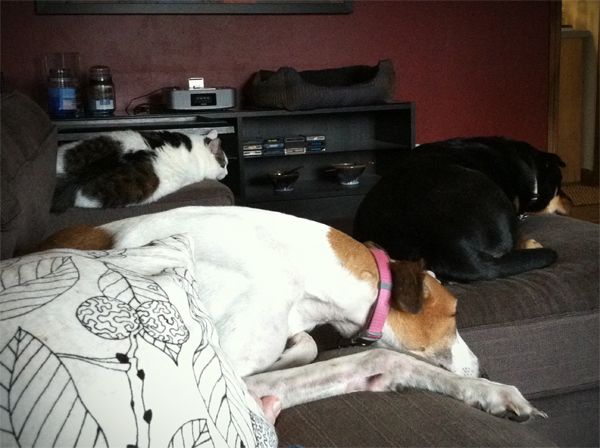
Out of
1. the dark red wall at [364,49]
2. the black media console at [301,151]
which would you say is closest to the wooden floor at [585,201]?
Answer: the dark red wall at [364,49]

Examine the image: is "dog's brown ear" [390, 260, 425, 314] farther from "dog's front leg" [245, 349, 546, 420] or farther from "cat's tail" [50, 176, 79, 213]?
"cat's tail" [50, 176, 79, 213]

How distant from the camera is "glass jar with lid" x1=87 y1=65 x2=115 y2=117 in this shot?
156 inches

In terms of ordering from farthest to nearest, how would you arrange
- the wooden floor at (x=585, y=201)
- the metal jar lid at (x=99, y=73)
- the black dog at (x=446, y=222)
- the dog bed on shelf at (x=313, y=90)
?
the wooden floor at (x=585, y=201) < the metal jar lid at (x=99, y=73) < the dog bed on shelf at (x=313, y=90) < the black dog at (x=446, y=222)

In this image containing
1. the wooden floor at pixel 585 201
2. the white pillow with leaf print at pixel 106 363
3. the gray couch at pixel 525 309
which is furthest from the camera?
the wooden floor at pixel 585 201

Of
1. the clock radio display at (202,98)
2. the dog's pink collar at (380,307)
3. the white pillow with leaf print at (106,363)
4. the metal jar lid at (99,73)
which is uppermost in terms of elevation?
the metal jar lid at (99,73)

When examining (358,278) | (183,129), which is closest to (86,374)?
(358,278)

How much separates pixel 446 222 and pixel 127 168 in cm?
147

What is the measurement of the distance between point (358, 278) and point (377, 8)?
3593mm

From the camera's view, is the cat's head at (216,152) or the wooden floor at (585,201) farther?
the wooden floor at (585,201)

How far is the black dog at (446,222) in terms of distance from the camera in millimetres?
1951

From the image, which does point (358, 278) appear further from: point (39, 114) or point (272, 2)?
point (272, 2)

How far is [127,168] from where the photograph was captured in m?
2.92

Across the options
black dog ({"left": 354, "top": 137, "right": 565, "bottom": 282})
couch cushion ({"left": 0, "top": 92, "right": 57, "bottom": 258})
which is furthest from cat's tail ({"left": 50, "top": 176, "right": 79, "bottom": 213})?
black dog ({"left": 354, "top": 137, "right": 565, "bottom": 282})

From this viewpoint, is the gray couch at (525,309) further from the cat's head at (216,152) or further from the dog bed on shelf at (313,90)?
the dog bed on shelf at (313,90)
